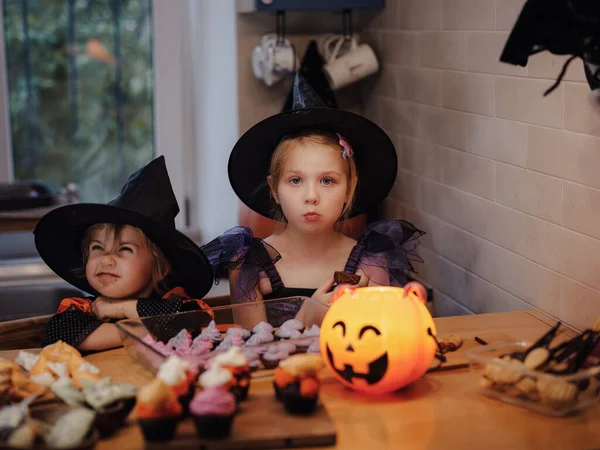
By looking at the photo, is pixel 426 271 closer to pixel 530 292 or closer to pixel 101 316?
pixel 530 292

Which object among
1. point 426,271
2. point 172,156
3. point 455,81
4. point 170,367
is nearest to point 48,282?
point 172,156

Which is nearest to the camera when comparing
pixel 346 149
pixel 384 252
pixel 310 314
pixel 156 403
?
pixel 156 403

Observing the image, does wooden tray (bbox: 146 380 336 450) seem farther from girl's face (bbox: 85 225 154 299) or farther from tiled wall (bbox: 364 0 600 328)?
tiled wall (bbox: 364 0 600 328)

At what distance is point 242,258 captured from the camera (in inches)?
77.6

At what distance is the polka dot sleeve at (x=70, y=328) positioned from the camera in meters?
1.69

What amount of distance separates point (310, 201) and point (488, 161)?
21.0 inches

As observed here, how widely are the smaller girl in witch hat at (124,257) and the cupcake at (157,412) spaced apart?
1.84 feet

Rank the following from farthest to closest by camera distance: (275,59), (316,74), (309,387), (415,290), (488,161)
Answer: (316,74) < (275,59) < (488,161) < (415,290) < (309,387)

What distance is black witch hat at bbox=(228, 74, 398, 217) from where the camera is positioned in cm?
190

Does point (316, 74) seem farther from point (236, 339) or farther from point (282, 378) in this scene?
point (282, 378)

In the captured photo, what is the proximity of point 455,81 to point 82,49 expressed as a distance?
60.3 inches

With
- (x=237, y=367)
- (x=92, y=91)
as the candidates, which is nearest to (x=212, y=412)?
(x=237, y=367)

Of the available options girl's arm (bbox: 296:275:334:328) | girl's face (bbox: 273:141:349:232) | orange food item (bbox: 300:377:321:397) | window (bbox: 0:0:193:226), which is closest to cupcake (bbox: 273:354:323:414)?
orange food item (bbox: 300:377:321:397)

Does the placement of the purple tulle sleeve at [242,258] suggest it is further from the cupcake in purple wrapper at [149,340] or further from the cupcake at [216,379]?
the cupcake at [216,379]
